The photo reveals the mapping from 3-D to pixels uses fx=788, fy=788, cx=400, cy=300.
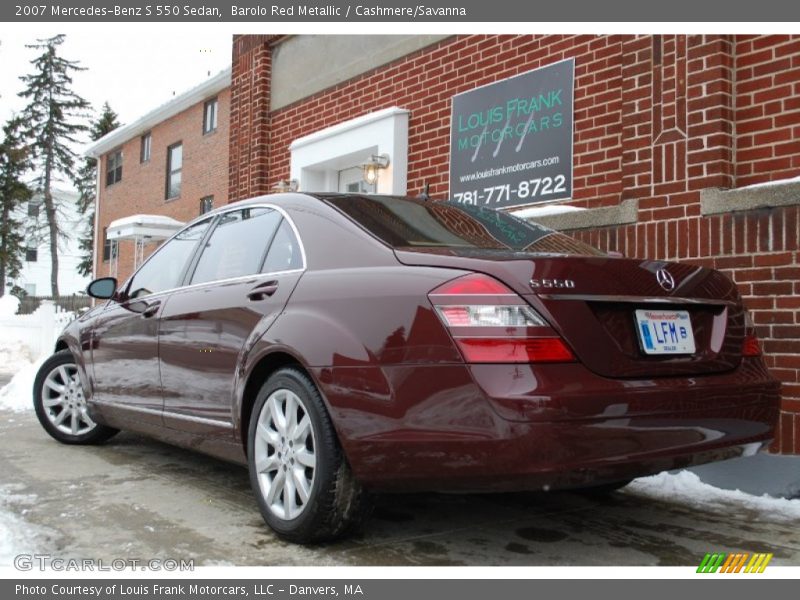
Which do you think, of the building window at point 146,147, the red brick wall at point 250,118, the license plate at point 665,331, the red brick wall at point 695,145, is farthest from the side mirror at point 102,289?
the building window at point 146,147

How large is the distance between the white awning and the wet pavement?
1460 cm

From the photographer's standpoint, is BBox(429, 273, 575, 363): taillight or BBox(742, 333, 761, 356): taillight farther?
BBox(742, 333, 761, 356): taillight

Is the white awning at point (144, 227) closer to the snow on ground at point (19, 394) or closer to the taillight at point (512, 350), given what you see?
the snow on ground at point (19, 394)

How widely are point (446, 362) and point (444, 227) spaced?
1063 mm

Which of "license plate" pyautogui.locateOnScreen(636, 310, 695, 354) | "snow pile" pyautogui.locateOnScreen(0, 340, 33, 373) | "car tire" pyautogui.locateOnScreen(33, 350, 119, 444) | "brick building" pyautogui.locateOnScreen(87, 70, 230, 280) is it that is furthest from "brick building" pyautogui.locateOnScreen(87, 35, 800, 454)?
"brick building" pyautogui.locateOnScreen(87, 70, 230, 280)

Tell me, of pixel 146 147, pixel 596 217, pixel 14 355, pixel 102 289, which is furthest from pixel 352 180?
pixel 146 147

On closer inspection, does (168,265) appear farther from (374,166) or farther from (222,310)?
(374,166)

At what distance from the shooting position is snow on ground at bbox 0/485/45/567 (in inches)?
124

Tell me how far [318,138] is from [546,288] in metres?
7.08

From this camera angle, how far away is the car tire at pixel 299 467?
307 cm

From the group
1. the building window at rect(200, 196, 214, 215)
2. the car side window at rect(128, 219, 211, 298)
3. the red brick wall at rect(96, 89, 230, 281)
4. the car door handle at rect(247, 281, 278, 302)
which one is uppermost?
the red brick wall at rect(96, 89, 230, 281)

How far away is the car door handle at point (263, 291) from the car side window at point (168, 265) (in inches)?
40.9

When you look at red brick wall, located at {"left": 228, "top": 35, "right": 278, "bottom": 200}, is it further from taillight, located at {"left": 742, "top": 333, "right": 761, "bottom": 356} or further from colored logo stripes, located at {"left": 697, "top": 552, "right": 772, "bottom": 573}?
colored logo stripes, located at {"left": 697, "top": 552, "right": 772, "bottom": 573}

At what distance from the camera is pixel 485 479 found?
271cm
